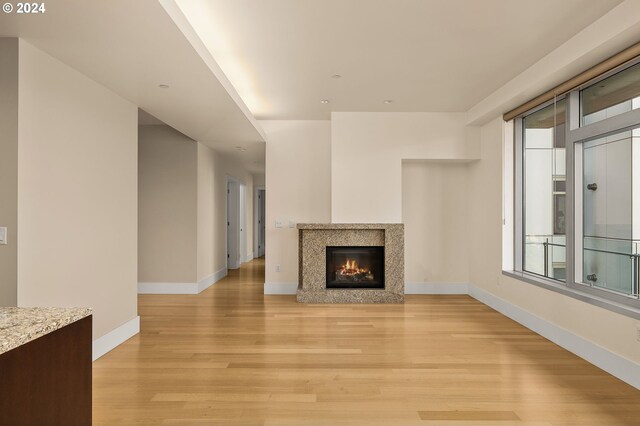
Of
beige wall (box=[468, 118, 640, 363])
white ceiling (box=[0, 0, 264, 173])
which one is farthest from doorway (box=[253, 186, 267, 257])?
white ceiling (box=[0, 0, 264, 173])

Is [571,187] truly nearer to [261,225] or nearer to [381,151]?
[381,151]

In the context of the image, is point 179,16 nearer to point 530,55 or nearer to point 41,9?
point 41,9

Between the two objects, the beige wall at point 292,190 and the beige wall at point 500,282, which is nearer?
the beige wall at point 500,282

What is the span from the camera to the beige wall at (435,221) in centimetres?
630

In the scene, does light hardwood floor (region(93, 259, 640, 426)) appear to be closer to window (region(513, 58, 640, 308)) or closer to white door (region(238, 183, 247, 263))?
window (region(513, 58, 640, 308))

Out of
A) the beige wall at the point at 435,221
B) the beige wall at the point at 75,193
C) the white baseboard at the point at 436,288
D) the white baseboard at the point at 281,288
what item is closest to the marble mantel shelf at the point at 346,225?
the beige wall at the point at 435,221

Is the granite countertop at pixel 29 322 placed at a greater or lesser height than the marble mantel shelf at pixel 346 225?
lesser

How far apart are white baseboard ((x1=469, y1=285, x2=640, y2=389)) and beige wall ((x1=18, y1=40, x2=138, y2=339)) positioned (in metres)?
4.22

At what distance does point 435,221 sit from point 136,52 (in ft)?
16.0

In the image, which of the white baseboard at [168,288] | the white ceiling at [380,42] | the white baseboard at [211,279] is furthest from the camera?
the white baseboard at [211,279]

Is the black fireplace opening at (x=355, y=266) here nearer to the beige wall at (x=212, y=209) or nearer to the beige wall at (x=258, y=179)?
the beige wall at (x=212, y=209)

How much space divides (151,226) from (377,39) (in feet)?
15.1

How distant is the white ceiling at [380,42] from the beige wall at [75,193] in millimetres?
1093

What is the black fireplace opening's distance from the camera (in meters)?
5.97
